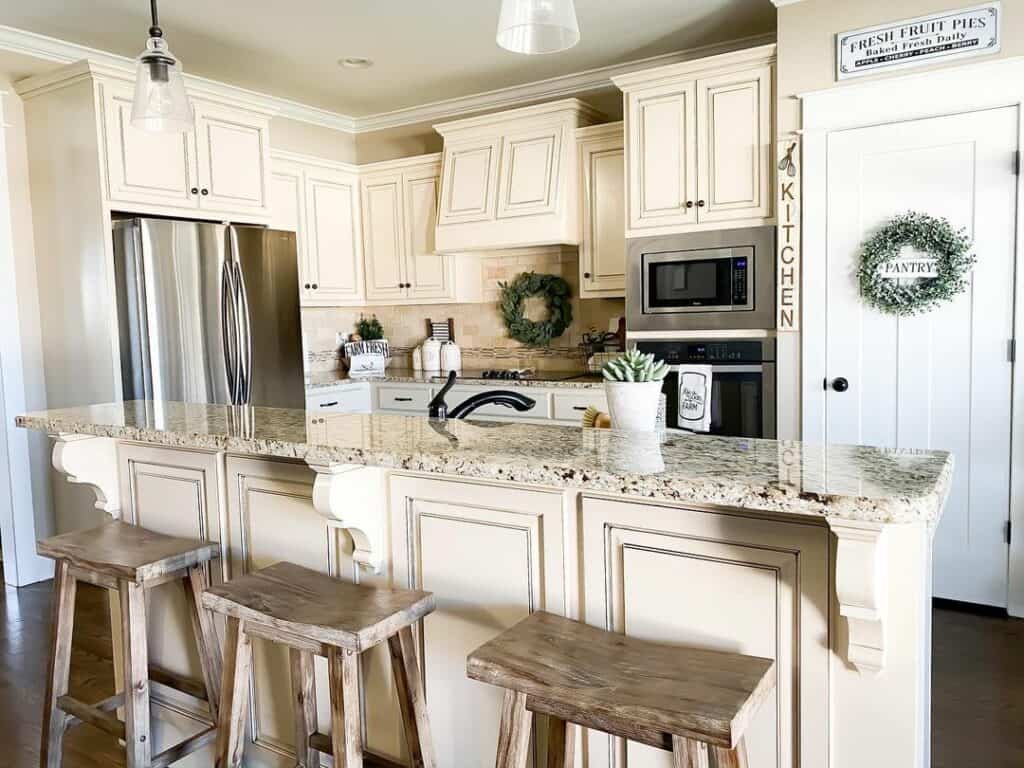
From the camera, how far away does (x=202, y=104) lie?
3.90 metres

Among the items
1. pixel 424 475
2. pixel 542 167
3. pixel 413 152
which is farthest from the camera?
pixel 413 152

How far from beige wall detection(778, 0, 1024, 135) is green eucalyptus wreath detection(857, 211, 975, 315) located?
2.00 ft

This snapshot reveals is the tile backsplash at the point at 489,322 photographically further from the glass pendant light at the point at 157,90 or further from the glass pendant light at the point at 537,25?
the glass pendant light at the point at 537,25

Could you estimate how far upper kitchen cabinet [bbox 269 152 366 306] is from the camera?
15.5 ft

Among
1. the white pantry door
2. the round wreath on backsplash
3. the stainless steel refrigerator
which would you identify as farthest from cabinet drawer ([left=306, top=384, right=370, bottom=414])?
the white pantry door

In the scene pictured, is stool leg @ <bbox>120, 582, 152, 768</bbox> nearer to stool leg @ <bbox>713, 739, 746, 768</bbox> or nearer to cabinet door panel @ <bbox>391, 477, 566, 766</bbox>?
cabinet door panel @ <bbox>391, 477, 566, 766</bbox>

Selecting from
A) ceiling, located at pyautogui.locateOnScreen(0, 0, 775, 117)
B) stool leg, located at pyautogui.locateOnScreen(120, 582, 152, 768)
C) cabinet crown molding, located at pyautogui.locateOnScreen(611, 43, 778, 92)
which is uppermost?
ceiling, located at pyautogui.locateOnScreen(0, 0, 775, 117)

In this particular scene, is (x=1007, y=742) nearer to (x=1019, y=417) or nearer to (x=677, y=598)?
(x=1019, y=417)

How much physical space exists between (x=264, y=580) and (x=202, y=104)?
305 centimetres

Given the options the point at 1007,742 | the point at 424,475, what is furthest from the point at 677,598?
the point at 1007,742

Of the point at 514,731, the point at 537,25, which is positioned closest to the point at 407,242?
the point at 537,25

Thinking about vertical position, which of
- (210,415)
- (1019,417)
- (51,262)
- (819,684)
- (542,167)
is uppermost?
(542,167)

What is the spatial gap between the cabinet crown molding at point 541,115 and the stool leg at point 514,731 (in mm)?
3589

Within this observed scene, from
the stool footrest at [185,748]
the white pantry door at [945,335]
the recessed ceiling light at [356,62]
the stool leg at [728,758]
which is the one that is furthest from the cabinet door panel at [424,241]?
the stool leg at [728,758]
